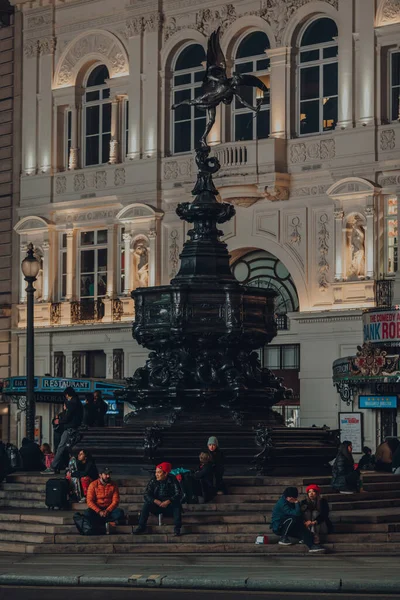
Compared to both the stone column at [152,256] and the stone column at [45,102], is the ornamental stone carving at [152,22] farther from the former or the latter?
the stone column at [152,256]

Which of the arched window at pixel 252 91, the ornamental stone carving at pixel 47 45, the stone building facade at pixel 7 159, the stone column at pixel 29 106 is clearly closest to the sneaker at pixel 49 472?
the arched window at pixel 252 91

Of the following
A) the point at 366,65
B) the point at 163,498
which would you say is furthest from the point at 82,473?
the point at 366,65

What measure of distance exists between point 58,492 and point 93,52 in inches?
1213

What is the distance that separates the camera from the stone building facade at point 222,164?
49.6 metres

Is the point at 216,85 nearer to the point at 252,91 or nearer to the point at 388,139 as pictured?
the point at 388,139

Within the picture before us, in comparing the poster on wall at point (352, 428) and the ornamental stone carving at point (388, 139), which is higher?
the ornamental stone carving at point (388, 139)

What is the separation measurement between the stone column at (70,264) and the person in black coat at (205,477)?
29.4m

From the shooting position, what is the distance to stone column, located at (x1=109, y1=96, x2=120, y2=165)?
56.6 m

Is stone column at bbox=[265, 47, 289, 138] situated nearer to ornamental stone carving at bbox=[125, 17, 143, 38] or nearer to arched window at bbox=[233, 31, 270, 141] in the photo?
arched window at bbox=[233, 31, 270, 141]

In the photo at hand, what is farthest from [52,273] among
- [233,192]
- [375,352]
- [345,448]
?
[345,448]

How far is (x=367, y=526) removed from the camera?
88.9 feet

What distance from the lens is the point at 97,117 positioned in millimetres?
58219

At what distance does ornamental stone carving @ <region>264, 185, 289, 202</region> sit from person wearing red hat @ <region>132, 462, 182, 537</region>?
2516 centimetres

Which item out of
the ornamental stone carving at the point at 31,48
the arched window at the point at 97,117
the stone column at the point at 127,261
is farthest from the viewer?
the ornamental stone carving at the point at 31,48
